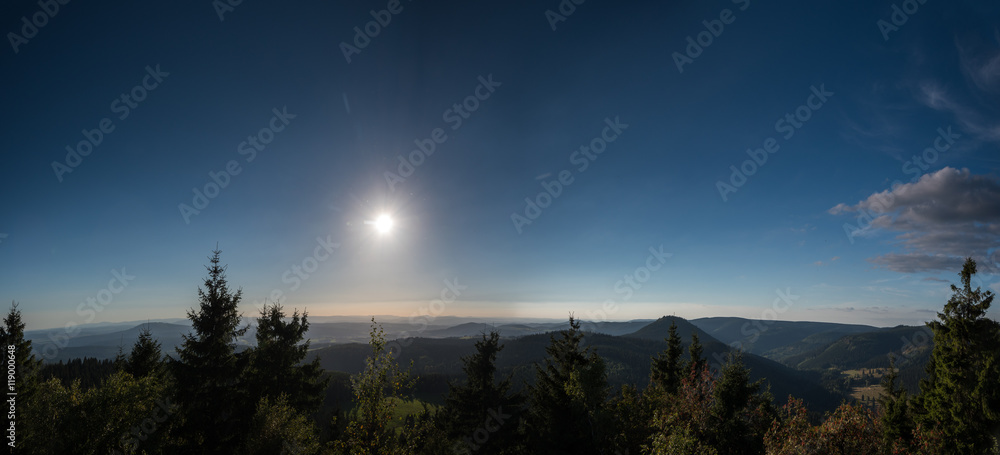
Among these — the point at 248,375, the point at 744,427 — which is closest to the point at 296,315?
the point at 248,375

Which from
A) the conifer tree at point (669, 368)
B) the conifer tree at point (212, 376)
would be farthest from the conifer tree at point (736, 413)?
the conifer tree at point (212, 376)

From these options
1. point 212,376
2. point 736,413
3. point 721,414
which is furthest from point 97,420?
→ point 736,413

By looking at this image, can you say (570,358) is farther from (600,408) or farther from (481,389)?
(481,389)

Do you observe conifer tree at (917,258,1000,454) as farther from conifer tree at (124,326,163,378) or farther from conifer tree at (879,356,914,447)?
conifer tree at (124,326,163,378)

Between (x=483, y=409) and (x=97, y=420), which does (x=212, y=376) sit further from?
(x=483, y=409)

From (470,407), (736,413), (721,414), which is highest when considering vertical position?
(736,413)

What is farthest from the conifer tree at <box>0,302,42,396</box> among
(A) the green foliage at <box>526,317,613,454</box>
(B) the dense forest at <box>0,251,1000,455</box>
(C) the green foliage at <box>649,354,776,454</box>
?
(C) the green foliage at <box>649,354,776,454</box>
